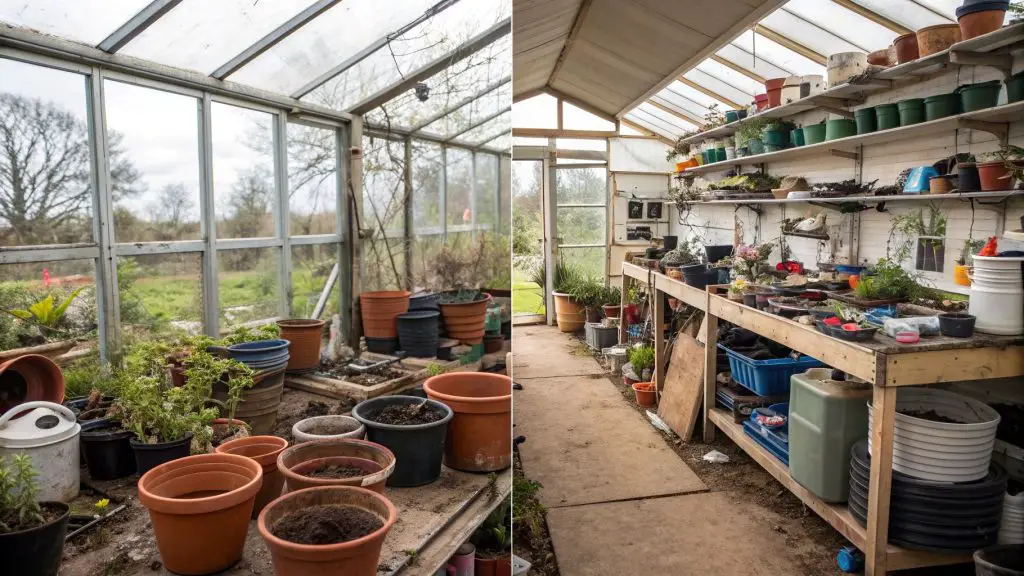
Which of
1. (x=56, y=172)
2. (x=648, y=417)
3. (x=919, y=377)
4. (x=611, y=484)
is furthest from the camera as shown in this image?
(x=648, y=417)

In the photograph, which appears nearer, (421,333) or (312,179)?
(421,333)

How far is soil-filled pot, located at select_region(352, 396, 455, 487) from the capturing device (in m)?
2.28

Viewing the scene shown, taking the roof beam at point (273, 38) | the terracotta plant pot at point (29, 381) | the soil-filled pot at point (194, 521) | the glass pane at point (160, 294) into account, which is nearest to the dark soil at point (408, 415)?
the soil-filled pot at point (194, 521)

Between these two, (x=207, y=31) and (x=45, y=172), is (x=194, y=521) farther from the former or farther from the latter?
(x=207, y=31)

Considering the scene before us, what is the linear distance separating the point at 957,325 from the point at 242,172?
3.34 metres

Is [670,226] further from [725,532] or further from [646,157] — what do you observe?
[725,532]

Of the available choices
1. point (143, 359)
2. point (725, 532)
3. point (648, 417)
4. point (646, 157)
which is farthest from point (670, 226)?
point (143, 359)

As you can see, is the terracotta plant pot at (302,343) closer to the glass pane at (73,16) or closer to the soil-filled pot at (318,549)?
the glass pane at (73,16)

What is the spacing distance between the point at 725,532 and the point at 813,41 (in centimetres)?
294

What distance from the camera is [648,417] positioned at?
4605 millimetres

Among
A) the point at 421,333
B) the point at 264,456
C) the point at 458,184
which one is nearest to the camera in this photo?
the point at 264,456

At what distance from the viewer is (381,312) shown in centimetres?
423

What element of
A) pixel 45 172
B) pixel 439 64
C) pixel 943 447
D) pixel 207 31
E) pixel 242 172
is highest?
pixel 439 64

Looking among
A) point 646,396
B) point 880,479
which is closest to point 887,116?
point 880,479
